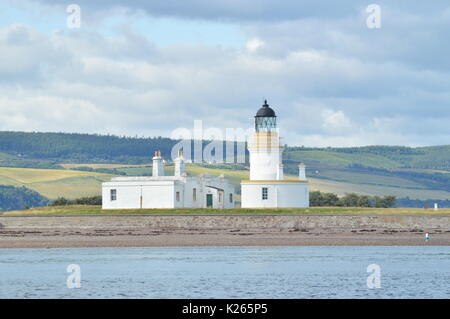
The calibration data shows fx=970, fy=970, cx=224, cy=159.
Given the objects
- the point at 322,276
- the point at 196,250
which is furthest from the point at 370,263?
the point at 196,250

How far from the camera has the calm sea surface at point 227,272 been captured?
116 ft

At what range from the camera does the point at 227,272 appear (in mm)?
41562

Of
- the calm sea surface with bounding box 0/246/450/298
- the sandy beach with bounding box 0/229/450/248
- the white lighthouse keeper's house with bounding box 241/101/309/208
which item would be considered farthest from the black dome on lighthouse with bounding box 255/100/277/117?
the calm sea surface with bounding box 0/246/450/298

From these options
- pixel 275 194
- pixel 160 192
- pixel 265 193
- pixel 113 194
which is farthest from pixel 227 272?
pixel 113 194

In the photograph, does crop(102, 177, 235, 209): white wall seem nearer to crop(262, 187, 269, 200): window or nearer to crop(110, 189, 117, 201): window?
crop(110, 189, 117, 201): window

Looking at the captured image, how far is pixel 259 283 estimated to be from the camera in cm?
3784

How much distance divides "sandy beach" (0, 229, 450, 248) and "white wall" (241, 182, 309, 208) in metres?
5.87

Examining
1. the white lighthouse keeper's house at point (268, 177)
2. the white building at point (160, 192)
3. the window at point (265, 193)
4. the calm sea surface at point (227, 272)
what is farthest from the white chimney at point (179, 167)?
the calm sea surface at point (227, 272)

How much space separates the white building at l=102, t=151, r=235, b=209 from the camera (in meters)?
67.1

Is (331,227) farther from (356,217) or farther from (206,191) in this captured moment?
(206,191)

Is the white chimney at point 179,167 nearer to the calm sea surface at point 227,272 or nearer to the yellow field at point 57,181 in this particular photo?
the calm sea surface at point 227,272

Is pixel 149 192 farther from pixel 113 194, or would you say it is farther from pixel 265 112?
pixel 265 112

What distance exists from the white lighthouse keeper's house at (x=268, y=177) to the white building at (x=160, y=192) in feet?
10.7
